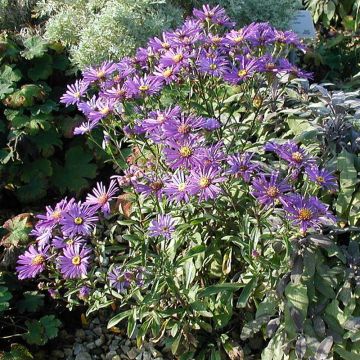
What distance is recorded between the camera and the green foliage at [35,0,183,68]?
12.1 ft

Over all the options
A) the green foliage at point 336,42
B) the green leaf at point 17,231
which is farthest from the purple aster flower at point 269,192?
the green foliage at point 336,42

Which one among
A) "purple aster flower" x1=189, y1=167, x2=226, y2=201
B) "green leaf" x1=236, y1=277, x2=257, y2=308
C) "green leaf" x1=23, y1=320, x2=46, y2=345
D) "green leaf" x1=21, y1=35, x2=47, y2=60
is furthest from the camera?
"green leaf" x1=21, y1=35, x2=47, y2=60

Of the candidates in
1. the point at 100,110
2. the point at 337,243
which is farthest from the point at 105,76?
the point at 337,243

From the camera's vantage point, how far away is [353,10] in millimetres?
5445

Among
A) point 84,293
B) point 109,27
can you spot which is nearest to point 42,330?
point 84,293

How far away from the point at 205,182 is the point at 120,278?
492mm

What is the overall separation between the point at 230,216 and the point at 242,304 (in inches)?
13.5

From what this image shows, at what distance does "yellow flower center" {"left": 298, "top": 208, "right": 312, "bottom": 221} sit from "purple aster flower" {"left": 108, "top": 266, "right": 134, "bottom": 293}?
60 cm

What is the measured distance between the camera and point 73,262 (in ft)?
6.10

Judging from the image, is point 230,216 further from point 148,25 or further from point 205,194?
point 148,25

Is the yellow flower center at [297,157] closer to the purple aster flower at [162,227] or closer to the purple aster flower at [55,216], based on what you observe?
the purple aster flower at [162,227]

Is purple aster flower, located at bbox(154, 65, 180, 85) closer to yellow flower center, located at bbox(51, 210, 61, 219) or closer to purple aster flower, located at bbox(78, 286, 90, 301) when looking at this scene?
yellow flower center, located at bbox(51, 210, 61, 219)

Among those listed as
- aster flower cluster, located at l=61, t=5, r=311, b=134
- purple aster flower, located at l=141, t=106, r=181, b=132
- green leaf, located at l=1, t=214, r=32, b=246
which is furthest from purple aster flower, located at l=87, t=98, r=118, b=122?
green leaf, located at l=1, t=214, r=32, b=246

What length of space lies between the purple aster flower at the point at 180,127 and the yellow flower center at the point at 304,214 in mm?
418
